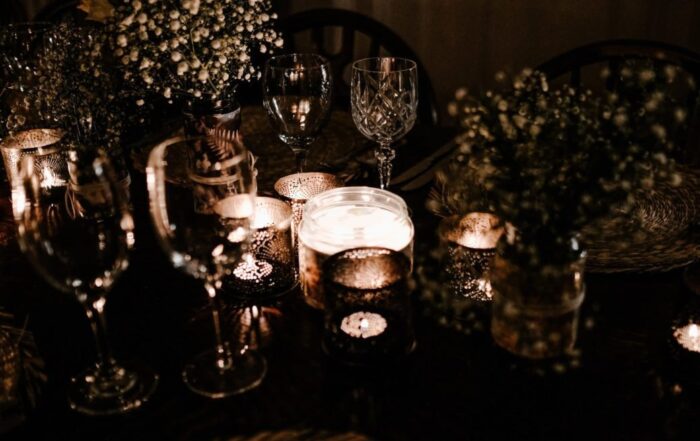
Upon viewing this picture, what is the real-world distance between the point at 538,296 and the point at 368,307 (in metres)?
0.20

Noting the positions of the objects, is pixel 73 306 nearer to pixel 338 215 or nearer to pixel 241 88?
pixel 338 215

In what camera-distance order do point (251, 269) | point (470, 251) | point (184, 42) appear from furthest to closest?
1. point (184, 42)
2. point (251, 269)
3. point (470, 251)

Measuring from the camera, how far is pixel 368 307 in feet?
2.82

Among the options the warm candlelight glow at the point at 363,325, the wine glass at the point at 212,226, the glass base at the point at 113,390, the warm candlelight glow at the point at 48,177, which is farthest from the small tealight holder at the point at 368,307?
the warm candlelight glow at the point at 48,177

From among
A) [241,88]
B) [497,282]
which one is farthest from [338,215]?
[241,88]

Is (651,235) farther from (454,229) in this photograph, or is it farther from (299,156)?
(299,156)

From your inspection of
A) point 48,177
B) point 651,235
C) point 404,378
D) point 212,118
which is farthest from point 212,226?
point 651,235

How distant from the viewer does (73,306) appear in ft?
3.24

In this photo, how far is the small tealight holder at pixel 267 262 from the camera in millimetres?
1004

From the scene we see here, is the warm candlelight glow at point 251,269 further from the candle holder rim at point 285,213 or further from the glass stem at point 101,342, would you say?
the glass stem at point 101,342

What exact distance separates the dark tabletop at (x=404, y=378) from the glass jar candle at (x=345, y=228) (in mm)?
60

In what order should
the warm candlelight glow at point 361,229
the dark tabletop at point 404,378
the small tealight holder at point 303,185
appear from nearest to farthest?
the dark tabletop at point 404,378 → the warm candlelight glow at point 361,229 → the small tealight holder at point 303,185

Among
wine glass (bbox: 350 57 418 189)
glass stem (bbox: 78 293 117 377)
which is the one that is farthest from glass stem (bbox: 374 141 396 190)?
glass stem (bbox: 78 293 117 377)

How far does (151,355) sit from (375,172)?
60 centimetres
